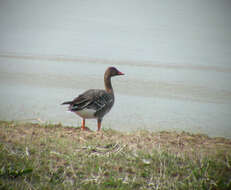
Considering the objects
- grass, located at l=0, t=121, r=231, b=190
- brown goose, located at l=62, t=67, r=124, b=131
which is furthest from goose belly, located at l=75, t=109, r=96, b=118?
grass, located at l=0, t=121, r=231, b=190

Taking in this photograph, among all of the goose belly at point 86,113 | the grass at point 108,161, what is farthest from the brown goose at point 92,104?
the grass at point 108,161

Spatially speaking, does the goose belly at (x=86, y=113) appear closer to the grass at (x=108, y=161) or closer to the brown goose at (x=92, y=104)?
the brown goose at (x=92, y=104)

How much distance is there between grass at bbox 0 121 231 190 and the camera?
9.36 ft

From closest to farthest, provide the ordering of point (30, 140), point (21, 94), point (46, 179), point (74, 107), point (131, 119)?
point (46, 179) < point (30, 140) < point (74, 107) < point (131, 119) < point (21, 94)

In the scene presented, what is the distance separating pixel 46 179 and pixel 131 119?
2.79 meters

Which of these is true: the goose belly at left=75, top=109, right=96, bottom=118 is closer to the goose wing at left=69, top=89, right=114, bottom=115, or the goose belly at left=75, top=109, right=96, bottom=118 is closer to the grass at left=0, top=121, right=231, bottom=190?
the goose wing at left=69, top=89, right=114, bottom=115

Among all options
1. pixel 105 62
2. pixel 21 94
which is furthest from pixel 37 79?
pixel 105 62

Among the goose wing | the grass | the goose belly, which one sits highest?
the goose wing

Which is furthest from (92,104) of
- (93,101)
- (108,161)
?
(108,161)

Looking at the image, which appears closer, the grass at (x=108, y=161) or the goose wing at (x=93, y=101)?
the grass at (x=108, y=161)

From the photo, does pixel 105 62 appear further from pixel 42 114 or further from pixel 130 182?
pixel 130 182

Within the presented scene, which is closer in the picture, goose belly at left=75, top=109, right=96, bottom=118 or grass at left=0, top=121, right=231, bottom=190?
grass at left=0, top=121, right=231, bottom=190

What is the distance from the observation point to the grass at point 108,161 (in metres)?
2.85

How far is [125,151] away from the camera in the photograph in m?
3.54
